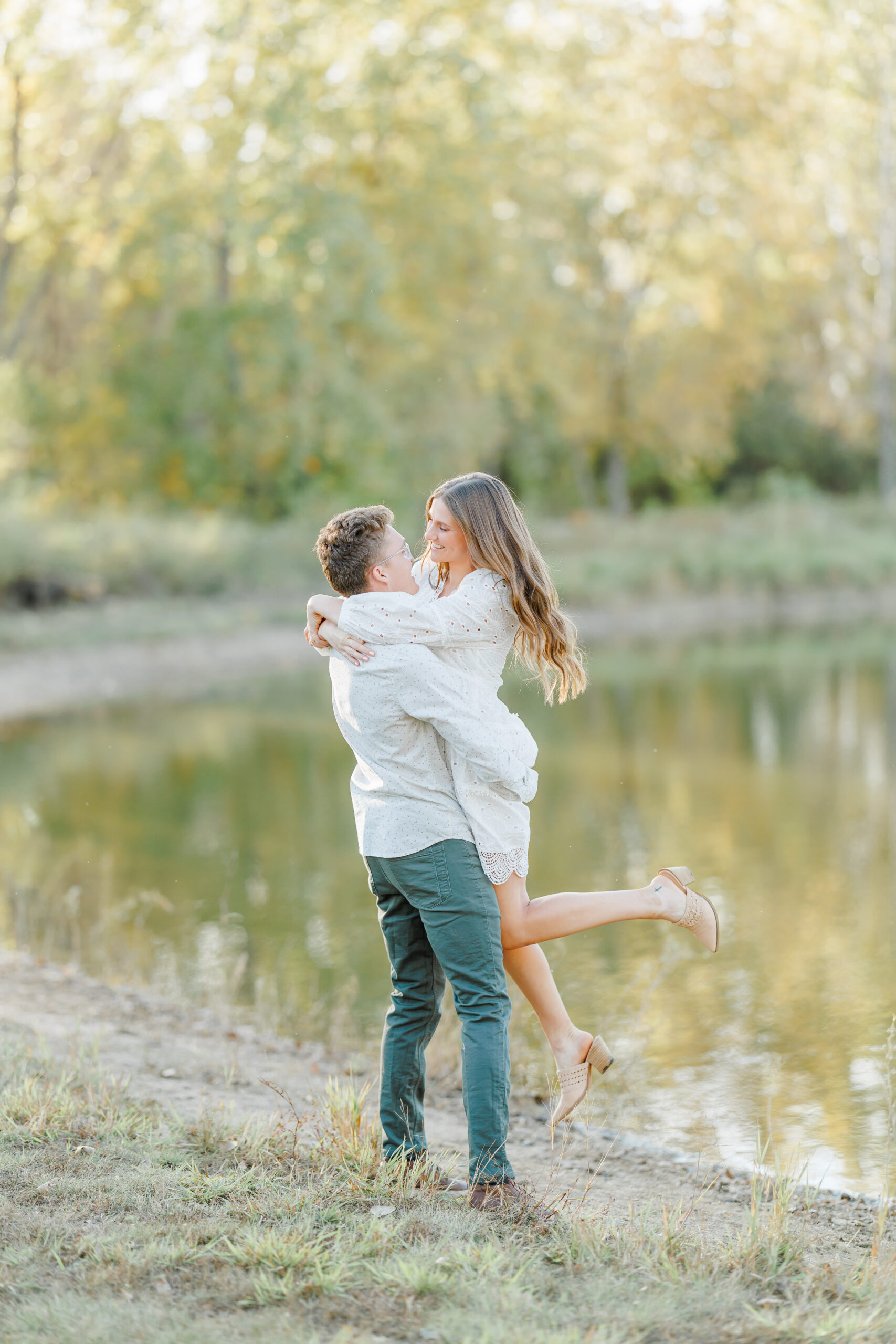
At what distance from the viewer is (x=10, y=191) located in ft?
91.6

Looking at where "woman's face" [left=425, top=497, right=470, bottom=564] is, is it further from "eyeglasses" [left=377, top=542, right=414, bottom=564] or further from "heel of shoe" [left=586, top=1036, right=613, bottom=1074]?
"heel of shoe" [left=586, top=1036, right=613, bottom=1074]

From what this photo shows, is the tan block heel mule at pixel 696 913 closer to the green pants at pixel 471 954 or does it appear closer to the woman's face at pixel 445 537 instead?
the green pants at pixel 471 954

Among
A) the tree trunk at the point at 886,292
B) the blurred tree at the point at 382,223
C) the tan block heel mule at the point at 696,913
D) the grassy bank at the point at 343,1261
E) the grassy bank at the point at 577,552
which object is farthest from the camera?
the tree trunk at the point at 886,292

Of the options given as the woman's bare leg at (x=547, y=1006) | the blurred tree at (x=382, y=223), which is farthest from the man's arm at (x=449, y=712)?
the blurred tree at (x=382, y=223)

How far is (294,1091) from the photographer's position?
579cm

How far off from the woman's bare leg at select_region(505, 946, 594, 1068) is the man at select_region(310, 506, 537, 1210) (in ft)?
0.52

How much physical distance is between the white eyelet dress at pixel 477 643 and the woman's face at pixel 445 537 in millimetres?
67

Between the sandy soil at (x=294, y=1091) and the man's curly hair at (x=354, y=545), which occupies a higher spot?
the man's curly hair at (x=354, y=545)

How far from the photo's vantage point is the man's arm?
12.8 ft

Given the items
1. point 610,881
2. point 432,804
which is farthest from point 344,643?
point 610,881

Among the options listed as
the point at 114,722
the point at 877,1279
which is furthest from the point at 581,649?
the point at 114,722

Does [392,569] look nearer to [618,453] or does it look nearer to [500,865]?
[500,865]

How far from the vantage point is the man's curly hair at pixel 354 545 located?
402cm

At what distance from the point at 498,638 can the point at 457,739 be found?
12.5 inches
